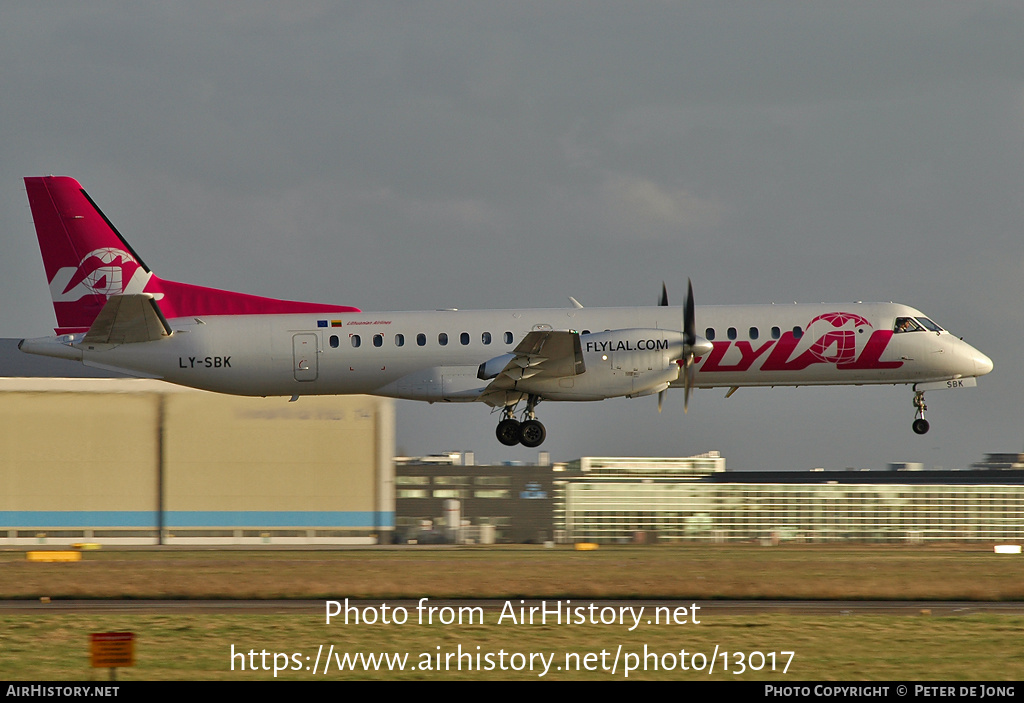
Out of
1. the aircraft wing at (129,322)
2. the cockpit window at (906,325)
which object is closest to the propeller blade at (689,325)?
the cockpit window at (906,325)

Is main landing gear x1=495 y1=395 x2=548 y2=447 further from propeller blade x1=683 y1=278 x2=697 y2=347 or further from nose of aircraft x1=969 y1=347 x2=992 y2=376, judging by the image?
nose of aircraft x1=969 y1=347 x2=992 y2=376

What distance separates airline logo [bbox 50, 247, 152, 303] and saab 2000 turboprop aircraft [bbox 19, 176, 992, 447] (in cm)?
20

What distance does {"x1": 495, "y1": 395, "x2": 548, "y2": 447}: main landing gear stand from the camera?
2812 cm

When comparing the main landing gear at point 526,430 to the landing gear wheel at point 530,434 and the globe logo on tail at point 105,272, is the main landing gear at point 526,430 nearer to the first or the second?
the landing gear wheel at point 530,434

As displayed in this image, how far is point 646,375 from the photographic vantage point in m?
26.8

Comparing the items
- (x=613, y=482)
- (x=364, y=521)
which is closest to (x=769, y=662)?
(x=364, y=521)

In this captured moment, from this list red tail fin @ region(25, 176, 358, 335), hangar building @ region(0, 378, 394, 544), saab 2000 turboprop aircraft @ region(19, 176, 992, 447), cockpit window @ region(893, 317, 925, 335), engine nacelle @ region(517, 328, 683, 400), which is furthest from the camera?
hangar building @ region(0, 378, 394, 544)

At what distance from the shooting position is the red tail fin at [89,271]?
2852 cm

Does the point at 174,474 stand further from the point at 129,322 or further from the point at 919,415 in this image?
the point at 919,415

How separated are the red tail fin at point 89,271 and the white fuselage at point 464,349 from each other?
0.63m

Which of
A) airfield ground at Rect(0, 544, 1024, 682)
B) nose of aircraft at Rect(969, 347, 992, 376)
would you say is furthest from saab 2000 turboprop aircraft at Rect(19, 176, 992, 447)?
airfield ground at Rect(0, 544, 1024, 682)

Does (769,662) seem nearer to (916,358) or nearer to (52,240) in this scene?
(916,358)

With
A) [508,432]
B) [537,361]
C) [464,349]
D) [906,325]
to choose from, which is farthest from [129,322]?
[906,325]

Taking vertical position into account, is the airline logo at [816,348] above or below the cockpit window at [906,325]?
below
